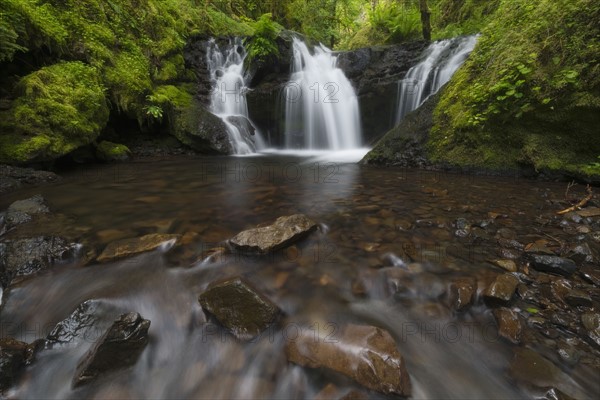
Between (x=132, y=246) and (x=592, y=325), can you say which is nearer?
(x=592, y=325)

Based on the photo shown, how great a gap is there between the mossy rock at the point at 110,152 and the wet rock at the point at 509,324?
8.01 m

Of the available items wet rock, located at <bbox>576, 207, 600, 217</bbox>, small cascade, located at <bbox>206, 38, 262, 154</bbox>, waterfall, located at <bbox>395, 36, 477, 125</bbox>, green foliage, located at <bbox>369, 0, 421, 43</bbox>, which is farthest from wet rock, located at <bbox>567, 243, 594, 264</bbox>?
green foliage, located at <bbox>369, 0, 421, 43</bbox>

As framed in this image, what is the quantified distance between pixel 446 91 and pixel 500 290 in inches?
208

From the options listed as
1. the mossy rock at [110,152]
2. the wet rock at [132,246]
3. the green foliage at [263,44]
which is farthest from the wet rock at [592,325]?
the green foliage at [263,44]

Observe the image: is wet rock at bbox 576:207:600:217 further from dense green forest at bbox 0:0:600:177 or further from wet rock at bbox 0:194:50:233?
wet rock at bbox 0:194:50:233

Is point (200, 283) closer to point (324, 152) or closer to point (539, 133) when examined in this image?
point (539, 133)

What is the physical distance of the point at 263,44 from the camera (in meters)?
10.0

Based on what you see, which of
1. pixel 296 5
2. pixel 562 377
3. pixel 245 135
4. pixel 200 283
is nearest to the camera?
pixel 562 377

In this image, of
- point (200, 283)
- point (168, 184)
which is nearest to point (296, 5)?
point (168, 184)

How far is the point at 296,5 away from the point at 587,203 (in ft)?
57.4

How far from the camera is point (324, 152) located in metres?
9.59

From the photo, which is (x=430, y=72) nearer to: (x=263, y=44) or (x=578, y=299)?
(x=263, y=44)

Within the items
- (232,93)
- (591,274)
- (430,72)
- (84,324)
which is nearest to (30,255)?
(84,324)

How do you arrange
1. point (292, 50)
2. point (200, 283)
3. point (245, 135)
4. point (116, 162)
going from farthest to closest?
1. point (292, 50)
2. point (245, 135)
3. point (116, 162)
4. point (200, 283)
